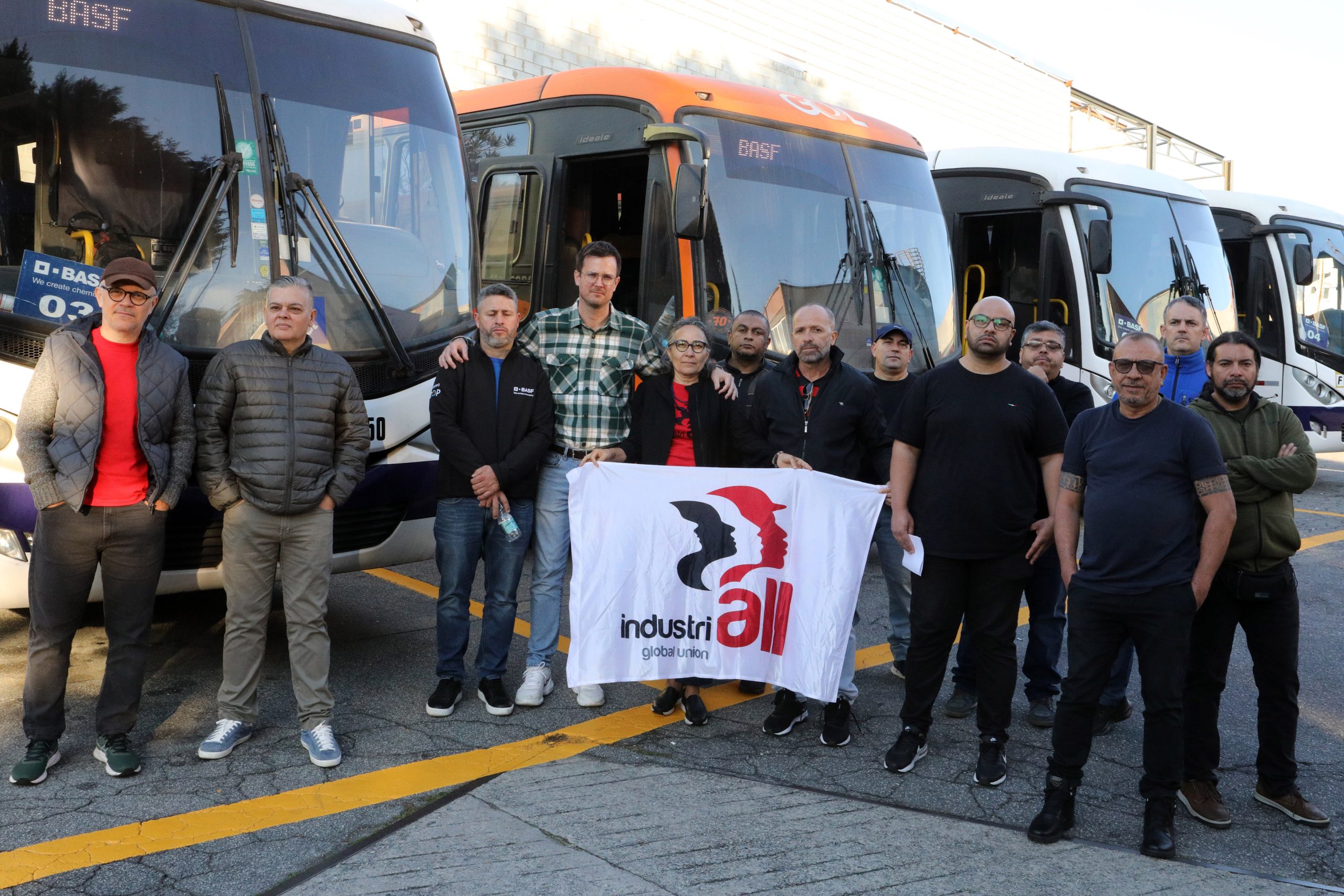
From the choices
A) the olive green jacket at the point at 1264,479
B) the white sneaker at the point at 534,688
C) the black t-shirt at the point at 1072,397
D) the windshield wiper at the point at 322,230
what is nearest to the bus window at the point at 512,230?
the windshield wiper at the point at 322,230

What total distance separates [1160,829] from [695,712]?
195 cm

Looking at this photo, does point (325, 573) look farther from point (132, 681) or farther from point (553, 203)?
point (553, 203)

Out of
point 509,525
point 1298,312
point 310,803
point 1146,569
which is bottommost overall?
point 310,803

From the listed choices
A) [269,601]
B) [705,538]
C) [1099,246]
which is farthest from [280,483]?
[1099,246]

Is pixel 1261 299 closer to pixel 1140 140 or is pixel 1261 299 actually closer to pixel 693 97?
pixel 693 97

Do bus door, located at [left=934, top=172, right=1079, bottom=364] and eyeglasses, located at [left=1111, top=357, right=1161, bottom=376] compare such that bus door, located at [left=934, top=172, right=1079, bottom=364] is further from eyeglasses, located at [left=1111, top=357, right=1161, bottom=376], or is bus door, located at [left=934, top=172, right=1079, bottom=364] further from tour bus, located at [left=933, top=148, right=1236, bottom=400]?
eyeglasses, located at [left=1111, top=357, right=1161, bottom=376]

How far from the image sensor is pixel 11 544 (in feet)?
15.2

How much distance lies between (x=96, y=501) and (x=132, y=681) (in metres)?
0.72

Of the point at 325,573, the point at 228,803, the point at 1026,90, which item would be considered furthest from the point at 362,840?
the point at 1026,90

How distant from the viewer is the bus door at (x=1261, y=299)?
13.9 m

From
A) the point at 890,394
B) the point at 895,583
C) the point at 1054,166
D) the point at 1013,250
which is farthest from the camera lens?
the point at 1013,250

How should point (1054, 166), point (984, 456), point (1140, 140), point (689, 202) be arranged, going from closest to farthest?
point (984, 456) → point (689, 202) → point (1054, 166) → point (1140, 140)

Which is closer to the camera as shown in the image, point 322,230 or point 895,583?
point 322,230

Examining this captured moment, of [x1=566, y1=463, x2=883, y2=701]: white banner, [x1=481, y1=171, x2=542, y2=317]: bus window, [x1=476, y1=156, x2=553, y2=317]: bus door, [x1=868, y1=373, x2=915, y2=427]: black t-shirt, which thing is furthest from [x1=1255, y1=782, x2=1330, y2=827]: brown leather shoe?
[x1=481, y1=171, x2=542, y2=317]: bus window
